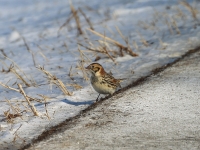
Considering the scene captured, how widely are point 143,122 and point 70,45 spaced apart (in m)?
4.98

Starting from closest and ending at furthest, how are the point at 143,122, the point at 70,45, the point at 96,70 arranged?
the point at 143,122
the point at 96,70
the point at 70,45

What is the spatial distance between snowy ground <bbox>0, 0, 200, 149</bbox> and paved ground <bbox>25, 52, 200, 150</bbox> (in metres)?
0.43

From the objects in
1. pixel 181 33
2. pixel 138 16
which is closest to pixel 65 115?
pixel 181 33

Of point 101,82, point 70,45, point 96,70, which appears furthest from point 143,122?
point 70,45

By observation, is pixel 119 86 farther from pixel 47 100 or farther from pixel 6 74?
pixel 6 74

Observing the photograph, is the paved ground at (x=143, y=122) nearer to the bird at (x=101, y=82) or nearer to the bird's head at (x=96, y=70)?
the bird at (x=101, y=82)

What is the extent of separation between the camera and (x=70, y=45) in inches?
384

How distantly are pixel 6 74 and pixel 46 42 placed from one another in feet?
8.46

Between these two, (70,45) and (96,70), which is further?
(70,45)

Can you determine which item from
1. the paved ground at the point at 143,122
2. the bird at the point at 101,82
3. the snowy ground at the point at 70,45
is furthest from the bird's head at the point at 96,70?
the paved ground at the point at 143,122

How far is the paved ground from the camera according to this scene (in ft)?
14.7

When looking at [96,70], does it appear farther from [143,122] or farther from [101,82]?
[143,122]

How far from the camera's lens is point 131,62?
26.5 feet

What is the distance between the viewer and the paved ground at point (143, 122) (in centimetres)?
449
